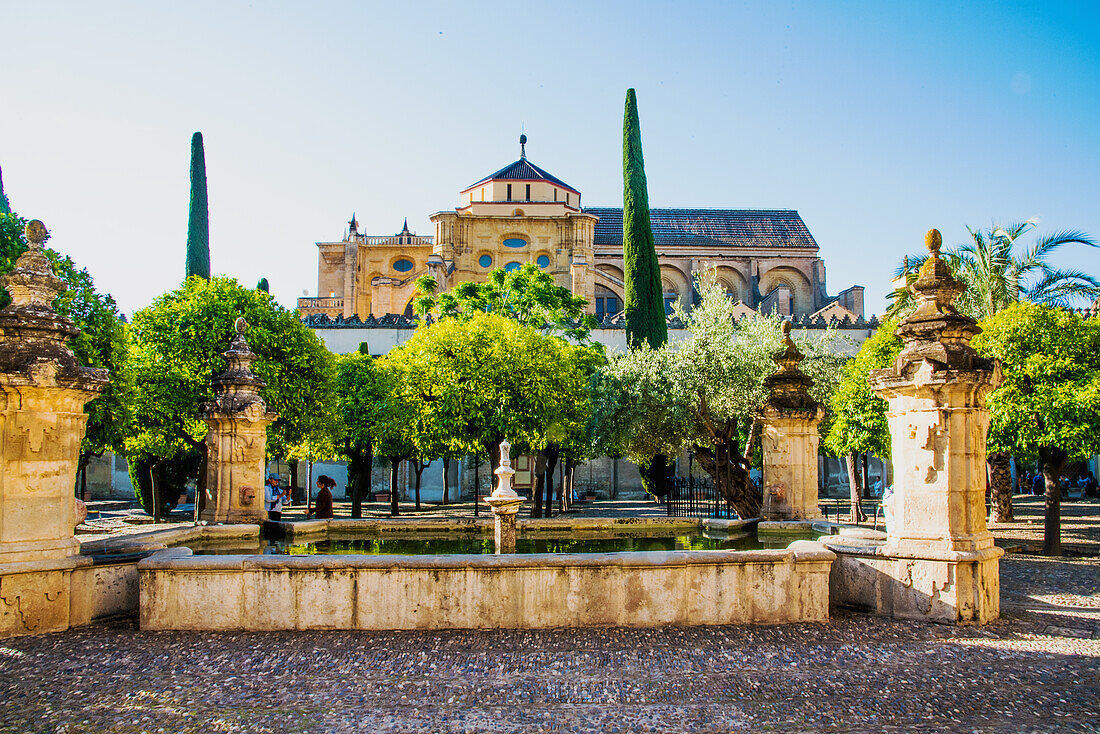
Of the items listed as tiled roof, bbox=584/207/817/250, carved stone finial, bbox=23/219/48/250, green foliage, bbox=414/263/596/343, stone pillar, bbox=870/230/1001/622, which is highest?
tiled roof, bbox=584/207/817/250

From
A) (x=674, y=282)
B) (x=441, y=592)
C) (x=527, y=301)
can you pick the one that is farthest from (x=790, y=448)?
(x=674, y=282)

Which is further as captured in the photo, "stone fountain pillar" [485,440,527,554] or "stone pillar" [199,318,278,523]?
"stone pillar" [199,318,278,523]

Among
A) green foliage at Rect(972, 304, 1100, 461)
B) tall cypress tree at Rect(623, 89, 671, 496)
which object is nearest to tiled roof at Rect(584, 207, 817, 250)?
tall cypress tree at Rect(623, 89, 671, 496)

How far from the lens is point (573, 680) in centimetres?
582

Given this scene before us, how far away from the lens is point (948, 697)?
5.38m

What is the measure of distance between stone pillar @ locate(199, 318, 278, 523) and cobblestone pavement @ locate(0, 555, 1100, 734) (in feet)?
15.6

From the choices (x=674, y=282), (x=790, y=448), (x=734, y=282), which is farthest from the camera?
(x=734, y=282)

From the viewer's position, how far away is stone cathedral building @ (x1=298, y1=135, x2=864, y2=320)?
4741 centimetres

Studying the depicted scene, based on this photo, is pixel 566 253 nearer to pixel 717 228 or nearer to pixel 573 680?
pixel 717 228

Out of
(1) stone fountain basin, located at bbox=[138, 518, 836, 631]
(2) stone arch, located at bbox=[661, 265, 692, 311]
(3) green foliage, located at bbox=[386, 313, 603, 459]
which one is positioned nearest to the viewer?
(1) stone fountain basin, located at bbox=[138, 518, 836, 631]

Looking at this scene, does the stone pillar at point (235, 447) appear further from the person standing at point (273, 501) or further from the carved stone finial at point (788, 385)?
the carved stone finial at point (788, 385)

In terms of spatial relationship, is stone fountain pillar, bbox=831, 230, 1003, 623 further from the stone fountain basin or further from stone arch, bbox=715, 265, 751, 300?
stone arch, bbox=715, 265, 751, 300

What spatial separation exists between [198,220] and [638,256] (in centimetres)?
1858

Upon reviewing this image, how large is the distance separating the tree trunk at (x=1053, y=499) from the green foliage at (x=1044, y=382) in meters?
0.18
